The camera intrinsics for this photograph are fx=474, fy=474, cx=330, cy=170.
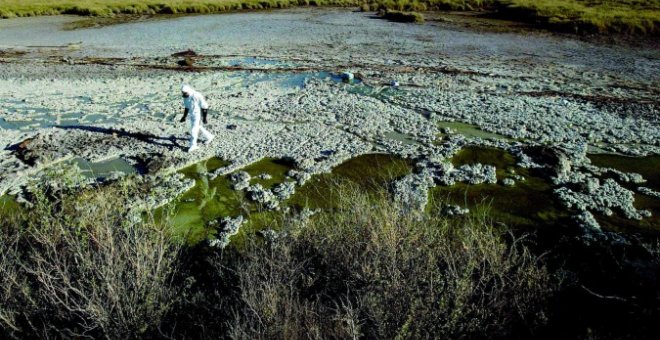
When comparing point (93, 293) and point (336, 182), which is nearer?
point (93, 293)

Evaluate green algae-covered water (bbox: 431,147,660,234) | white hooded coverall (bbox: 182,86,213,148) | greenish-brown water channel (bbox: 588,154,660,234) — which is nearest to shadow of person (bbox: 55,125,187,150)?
white hooded coverall (bbox: 182,86,213,148)

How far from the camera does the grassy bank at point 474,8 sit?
1140 inches

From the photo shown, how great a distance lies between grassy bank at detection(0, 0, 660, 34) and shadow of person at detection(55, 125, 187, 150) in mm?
26004

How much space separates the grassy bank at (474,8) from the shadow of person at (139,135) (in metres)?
26.0

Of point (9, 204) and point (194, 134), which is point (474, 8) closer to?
point (194, 134)

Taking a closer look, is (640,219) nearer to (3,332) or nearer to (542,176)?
(542,176)

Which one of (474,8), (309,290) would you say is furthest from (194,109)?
(474,8)

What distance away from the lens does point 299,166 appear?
1158 cm

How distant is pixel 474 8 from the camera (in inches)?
1610

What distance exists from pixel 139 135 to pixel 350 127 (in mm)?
6108

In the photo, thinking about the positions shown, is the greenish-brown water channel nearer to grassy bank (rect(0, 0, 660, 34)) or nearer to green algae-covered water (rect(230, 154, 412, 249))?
green algae-covered water (rect(230, 154, 412, 249))

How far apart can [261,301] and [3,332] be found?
3.29 meters

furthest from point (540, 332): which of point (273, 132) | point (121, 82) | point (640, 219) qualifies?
point (121, 82)

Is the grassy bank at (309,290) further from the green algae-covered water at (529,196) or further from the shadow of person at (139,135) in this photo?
the shadow of person at (139,135)
